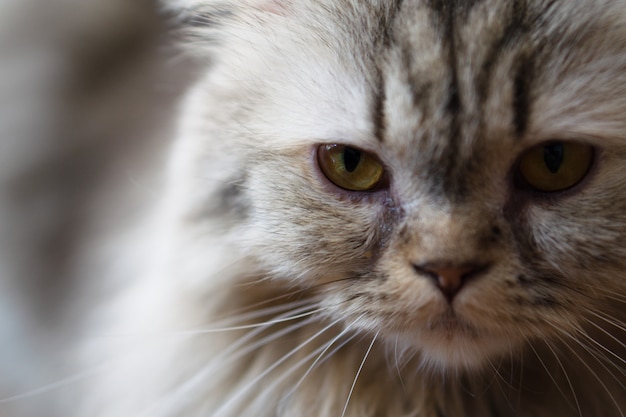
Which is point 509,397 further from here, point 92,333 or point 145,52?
point 145,52

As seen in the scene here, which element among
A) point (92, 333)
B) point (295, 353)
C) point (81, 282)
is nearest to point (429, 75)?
point (295, 353)

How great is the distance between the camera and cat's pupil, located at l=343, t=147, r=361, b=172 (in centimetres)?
93

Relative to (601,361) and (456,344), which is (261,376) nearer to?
(456,344)

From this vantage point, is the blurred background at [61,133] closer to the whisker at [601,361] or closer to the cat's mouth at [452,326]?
the cat's mouth at [452,326]

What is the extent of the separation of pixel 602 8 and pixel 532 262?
0.33 metres

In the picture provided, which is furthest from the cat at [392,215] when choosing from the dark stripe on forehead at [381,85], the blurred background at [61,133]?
the blurred background at [61,133]

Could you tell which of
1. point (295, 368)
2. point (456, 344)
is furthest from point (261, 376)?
point (456, 344)

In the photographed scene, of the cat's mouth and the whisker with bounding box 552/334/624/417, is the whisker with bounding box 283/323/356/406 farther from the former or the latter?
the whisker with bounding box 552/334/624/417

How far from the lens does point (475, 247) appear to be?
829mm

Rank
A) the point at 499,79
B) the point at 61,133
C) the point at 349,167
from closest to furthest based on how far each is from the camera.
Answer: the point at 499,79
the point at 349,167
the point at 61,133

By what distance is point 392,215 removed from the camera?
2.98ft

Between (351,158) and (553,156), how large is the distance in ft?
0.84

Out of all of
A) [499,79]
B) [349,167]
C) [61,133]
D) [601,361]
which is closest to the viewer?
[499,79]

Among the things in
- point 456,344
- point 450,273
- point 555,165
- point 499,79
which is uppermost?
point 499,79
